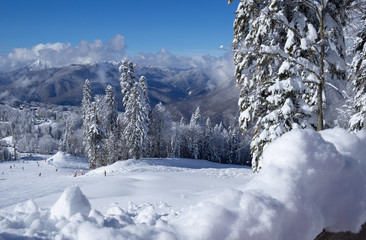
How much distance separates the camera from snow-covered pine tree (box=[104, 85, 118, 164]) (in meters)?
41.3

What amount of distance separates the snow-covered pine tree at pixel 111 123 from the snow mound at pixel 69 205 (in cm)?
3828

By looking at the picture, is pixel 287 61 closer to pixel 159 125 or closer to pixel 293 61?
pixel 293 61

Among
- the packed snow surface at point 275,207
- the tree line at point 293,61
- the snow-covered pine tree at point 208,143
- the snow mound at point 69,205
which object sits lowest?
the snow-covered pine tree at point 208,143

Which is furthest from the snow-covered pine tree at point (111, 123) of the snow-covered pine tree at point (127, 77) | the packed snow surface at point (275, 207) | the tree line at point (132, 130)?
the packed snow surface at point (275, 207)

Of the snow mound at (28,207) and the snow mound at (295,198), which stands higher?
the snow mound at (295,198)

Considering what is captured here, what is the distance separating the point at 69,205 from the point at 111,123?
42.3 meters

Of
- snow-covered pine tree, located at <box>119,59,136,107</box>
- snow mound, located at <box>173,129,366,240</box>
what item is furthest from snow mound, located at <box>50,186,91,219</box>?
snow-covered pine tree, located at <box>119,59,136,107</box>

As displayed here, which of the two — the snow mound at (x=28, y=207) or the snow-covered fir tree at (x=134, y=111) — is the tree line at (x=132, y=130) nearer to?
the snow-covered fir tree at (x=134, y=111)

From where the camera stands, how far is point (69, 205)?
3139mm

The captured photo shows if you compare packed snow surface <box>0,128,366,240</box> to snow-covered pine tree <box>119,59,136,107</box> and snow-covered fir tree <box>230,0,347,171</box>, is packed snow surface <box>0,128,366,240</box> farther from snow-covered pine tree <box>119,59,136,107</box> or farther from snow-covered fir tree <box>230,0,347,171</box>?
snow-covered pine tree <box>119,59,136,107</box>

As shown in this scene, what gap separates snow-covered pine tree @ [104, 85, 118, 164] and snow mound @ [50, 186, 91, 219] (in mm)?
38275

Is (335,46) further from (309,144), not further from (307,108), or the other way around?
(309,144)

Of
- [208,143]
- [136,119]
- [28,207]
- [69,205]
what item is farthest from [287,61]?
[208,143]

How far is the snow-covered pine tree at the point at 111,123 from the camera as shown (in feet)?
135
